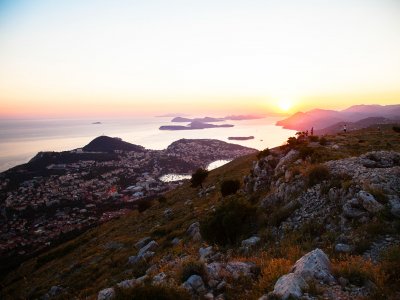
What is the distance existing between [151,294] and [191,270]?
2307mm

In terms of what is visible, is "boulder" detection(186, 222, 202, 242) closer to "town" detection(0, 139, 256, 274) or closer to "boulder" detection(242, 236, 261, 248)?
"boulder" detection(242, 236, 261, 248)

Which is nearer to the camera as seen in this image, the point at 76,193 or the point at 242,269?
the point at 242,269

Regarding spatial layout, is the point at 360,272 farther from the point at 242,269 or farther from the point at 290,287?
the point at 242,269

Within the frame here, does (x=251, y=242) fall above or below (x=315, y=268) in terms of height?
below

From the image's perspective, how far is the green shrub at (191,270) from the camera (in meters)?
9.02

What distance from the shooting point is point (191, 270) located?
9211 millimetres

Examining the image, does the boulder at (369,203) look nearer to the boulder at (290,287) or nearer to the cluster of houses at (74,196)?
the boulder at (290,287)

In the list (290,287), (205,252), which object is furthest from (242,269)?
(205,252)

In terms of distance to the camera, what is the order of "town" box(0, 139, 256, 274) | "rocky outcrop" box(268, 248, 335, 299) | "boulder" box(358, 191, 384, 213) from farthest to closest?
1. "town" box(0, 139, 256, 274)
2. "boulder" box(358, 191, 384, 213)
3. "rocky outcrop" box(268, 248, 335, 299)

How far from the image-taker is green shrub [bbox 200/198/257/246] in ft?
46.4

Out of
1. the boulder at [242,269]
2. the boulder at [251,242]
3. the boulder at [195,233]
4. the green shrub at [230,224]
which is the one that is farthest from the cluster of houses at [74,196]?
the boulder at [242,269]

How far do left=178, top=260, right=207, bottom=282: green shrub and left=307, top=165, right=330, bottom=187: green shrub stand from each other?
8.28 metres

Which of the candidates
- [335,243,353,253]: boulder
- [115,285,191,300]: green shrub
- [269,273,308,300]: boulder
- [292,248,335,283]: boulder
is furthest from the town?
[269,273,308,300]: boulder

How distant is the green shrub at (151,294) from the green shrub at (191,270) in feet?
4.86
